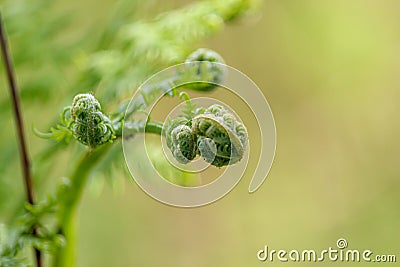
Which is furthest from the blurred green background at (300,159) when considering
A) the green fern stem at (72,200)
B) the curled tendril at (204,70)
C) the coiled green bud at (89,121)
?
the coiled green bud at (89,121)

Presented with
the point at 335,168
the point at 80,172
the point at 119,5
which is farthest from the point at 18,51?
the point at 335,168

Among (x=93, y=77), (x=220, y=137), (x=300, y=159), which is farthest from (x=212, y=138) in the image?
(x=300, y=159)

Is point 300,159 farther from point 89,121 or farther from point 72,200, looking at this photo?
point 89,121

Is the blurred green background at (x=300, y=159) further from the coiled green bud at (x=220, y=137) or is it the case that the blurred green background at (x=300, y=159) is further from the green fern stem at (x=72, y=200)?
the coiled green bud at (x=220, y=137)

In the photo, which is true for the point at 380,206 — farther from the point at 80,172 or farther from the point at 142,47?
the point at 80,172

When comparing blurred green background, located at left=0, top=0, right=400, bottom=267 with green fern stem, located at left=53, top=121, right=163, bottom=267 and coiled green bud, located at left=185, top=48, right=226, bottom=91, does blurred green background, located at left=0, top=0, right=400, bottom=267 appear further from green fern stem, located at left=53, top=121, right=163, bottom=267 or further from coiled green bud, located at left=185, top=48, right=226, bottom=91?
coiled green bud, located at left=185, top=48, right=226, bottom=91
